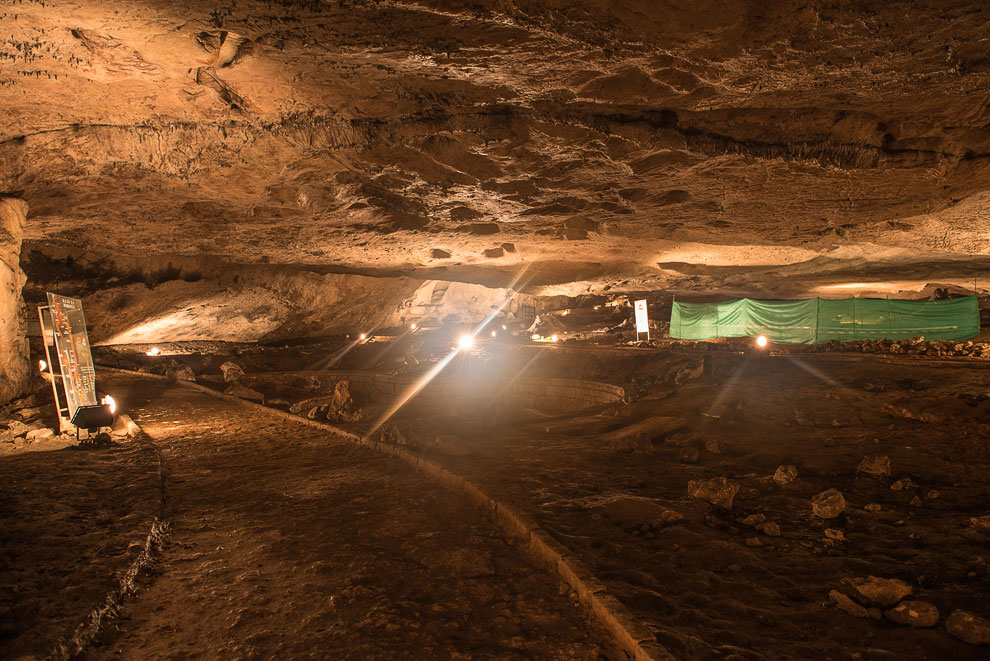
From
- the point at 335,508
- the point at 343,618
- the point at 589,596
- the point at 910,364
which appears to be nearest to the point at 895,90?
the point at 910,364

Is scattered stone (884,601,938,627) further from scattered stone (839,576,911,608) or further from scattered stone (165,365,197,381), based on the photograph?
scattered stone (165,365,197,381)

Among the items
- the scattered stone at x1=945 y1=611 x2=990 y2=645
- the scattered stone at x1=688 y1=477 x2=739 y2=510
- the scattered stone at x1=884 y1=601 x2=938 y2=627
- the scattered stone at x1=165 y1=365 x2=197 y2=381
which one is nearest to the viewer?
the scattered stone at x1=945 y1=611 x2=990 y2=645

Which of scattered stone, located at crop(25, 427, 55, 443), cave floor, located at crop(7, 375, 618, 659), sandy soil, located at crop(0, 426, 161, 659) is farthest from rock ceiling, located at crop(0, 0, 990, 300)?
cave floor, located at crop(7, 375, 618, 659)

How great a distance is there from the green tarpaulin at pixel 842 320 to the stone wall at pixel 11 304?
17.9 m

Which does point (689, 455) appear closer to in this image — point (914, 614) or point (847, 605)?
point (847, 605)

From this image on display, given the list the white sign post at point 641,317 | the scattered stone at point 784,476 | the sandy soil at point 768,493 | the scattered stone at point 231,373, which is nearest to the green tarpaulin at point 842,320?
the white sign post at point 641,317

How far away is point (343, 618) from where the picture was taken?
10.2 feet

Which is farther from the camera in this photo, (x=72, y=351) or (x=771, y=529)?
(x=72, y=351)

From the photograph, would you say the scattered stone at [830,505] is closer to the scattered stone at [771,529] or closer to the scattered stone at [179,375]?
the scattered stone at [771,529]

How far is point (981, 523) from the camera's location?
3465mm

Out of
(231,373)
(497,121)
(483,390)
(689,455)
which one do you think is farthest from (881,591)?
(231,373)

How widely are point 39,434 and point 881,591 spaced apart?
10.3 metres

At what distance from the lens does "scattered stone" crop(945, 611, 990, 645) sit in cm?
233

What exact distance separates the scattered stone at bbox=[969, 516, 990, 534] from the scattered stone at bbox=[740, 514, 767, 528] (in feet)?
4.47
